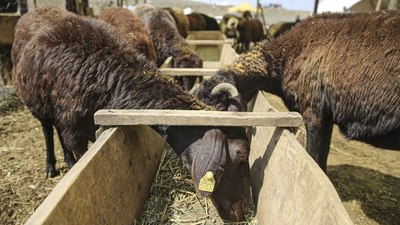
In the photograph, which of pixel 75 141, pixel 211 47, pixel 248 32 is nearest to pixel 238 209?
pixel 75 141

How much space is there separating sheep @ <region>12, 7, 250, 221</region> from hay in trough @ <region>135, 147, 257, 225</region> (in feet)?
1.14

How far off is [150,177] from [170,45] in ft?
13.1

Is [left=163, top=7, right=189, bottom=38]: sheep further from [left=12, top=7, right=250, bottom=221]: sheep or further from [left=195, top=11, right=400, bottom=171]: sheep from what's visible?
[left=12, top=7, right=250, bottom=221]: sheep

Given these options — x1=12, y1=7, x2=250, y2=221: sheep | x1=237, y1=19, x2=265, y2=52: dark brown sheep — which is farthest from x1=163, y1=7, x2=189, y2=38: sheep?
x1=12, y1=7, x2=250, y2=221: sheep

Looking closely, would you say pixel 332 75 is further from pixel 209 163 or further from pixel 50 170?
pixel 50 170

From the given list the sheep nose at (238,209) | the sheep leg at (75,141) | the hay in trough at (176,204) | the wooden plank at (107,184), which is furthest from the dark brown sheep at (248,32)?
the sheep nose at (238,209)

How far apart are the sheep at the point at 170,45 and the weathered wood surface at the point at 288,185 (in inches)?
125

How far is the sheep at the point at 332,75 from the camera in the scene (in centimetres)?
314

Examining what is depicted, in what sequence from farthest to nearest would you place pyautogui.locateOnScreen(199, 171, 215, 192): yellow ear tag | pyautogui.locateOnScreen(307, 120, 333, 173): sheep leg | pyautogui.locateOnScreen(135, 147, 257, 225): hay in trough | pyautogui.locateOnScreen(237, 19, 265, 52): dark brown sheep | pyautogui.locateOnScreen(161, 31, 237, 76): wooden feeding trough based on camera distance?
pyautogui.locateOnScreen(237, 19, 265, 52): dark brown sheep
pyautogui.locateOnScreen(161, 31, 237, 76): wooden feeding trough
pyautogui.locateOnScreen(307, 120, 333, 173): sheep leg
pyautogui.locateOnScreen(135, 147, 257, 225): hay in trough
pyautogui.locateOnScreen(199, 171, 215, 192): yellow ear tag

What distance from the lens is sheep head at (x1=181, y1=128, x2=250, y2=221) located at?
8.04 ft

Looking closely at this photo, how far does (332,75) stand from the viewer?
3469mm

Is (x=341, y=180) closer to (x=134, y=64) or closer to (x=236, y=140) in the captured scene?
(x=236, y=140)

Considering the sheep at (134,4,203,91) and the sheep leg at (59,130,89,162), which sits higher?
the sheep at (134,4,203,91)

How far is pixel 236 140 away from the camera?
2709 millimetres
